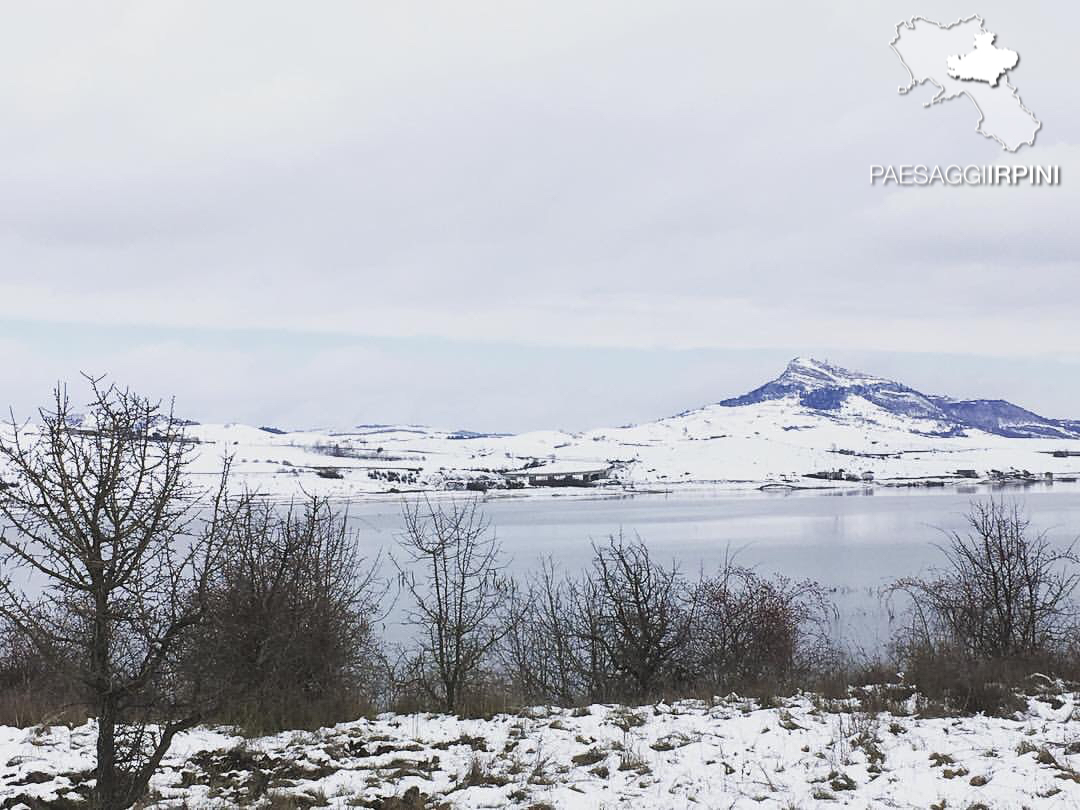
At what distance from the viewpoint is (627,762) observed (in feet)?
30.5

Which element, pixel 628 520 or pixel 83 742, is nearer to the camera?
pixel 83 742

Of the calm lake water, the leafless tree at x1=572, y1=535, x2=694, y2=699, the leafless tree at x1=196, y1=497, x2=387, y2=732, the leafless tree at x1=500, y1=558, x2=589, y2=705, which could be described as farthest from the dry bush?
the leafless tree at x1=196, y1=497, x2=387, y2=732

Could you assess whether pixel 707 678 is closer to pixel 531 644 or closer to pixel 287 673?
pixel 531 644

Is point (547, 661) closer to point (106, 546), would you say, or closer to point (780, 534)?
point (106, 546)

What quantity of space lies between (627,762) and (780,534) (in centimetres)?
6172

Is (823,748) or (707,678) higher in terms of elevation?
(823,748)

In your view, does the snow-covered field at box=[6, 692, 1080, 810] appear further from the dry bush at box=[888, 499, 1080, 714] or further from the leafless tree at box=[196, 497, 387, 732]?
the dry bush at box=[888, 499, 1080, 714]

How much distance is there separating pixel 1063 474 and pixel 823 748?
218 meters

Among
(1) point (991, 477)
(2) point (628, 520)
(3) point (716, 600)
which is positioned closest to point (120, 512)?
(3) point (716, 600)

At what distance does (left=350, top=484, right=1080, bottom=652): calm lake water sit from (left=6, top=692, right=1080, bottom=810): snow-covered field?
1158 centimetres

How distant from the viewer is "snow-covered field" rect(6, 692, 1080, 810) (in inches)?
322

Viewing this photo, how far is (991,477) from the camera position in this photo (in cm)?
19288

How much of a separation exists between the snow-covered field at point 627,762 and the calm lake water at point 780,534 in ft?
38.0

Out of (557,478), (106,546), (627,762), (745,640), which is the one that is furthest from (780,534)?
(557,478)
